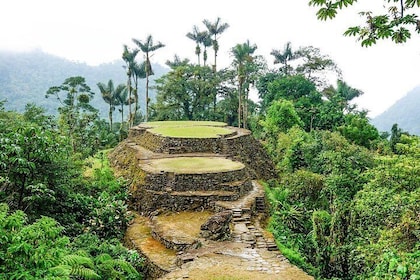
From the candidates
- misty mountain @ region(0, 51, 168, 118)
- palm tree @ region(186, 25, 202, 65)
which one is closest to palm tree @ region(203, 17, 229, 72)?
palm tree @ region(186, 25, 202, 65)

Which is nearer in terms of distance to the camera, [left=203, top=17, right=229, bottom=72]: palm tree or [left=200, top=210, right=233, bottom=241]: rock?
[left=200, top=210, right=233, bottom=241]: rock

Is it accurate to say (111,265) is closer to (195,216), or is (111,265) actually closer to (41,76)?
(195,216)

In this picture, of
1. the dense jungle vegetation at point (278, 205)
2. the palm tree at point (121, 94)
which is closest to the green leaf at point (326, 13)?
→ the dense jungle vegetation at point (278, 205)

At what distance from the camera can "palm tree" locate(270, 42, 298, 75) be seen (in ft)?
127

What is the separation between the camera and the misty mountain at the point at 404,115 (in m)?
77.8

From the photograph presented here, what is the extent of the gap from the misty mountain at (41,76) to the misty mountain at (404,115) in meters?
46.7

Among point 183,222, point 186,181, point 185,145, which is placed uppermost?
point 185,145

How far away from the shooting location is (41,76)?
74812 millimetres

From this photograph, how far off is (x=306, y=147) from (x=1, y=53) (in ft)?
266

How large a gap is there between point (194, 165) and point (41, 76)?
6691 centimetres

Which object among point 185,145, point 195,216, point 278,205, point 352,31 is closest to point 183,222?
point 195,216

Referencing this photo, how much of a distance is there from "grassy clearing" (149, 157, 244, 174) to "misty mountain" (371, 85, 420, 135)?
204 feet

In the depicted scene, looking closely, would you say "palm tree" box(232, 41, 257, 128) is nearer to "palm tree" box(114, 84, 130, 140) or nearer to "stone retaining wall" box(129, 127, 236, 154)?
"palm tree" box(114, 84, 130, 140)

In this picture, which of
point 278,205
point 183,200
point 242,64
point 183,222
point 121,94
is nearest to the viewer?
point 183,222
